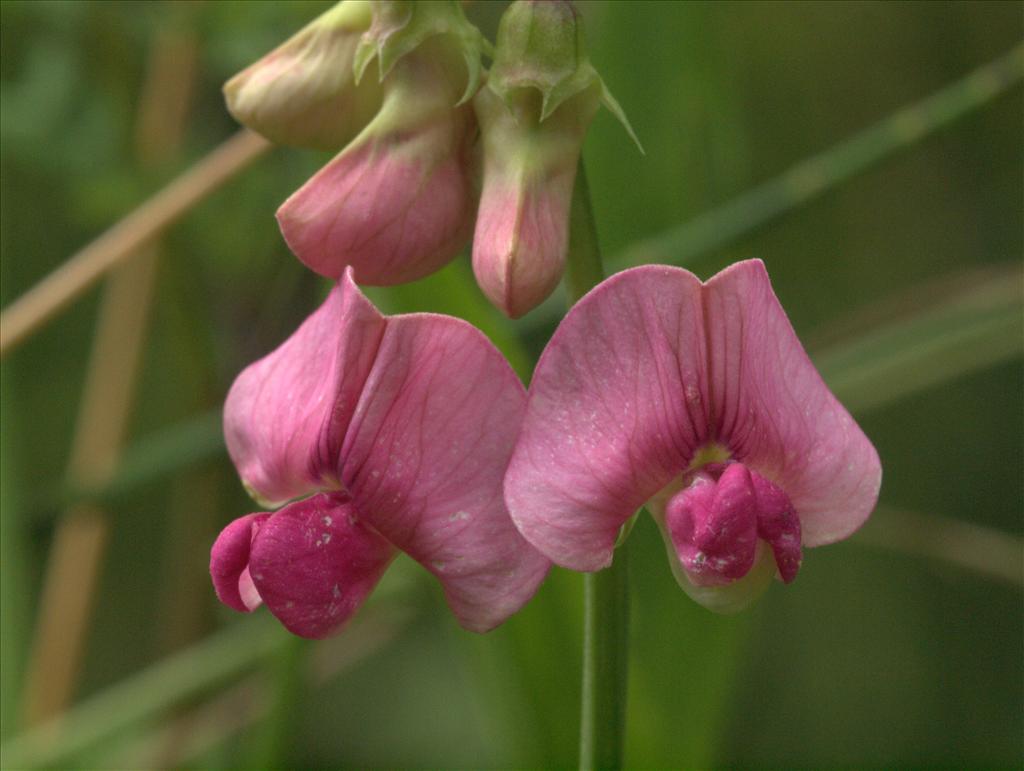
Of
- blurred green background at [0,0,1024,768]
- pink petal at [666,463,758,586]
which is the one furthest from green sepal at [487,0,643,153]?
blurred green background at [0,0,1024,768]

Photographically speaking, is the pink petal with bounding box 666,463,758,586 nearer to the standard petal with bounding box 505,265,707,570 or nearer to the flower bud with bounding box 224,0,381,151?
the standard petal with bounding box 505,265,707,570

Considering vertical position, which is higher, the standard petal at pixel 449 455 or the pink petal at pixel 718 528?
the standard petal at pixel 449 455

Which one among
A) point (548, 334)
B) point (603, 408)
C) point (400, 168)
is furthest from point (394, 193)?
point (548, 334)

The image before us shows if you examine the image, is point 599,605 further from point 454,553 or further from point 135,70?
point 135,70

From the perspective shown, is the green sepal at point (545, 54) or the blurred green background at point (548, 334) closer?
the green sepal at point (545, 54)

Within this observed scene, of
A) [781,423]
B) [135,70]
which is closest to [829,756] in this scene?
[781,423]

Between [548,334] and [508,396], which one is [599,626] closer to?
[508,396]

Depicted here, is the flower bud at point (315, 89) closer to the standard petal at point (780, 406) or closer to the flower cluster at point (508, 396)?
the flower cluster at point (508, 396)

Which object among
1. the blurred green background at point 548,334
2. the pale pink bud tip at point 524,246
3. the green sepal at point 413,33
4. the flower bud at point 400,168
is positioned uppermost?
the green sepal at point 413,33

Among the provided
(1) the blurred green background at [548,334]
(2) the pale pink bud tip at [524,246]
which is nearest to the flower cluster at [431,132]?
(2) the pale pink bud tip at [524,246]
